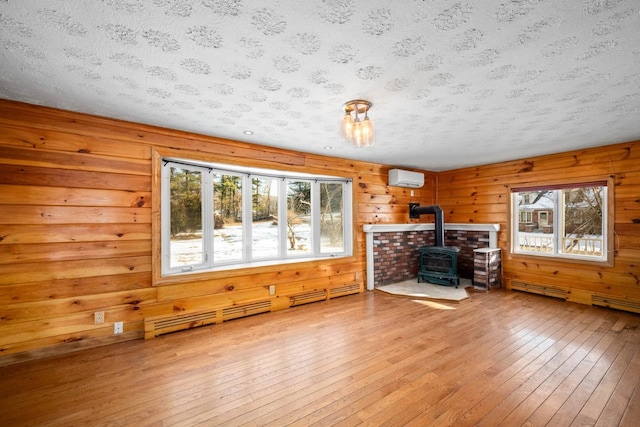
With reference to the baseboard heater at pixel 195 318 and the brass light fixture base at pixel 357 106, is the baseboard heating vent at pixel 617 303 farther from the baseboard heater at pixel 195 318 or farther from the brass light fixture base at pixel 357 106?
the baseboard heater at pixel 195 318

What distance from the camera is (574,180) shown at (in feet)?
13.6

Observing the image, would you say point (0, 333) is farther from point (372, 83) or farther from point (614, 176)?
point (614, 176)

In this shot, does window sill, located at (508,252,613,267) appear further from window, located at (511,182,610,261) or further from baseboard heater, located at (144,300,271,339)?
baseboard heater, located at (144,300,271,339)

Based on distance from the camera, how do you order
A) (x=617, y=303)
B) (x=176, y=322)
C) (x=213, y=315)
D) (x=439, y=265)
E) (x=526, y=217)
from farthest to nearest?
1. (x=439, y=265)
2. (x=526, y=217)
3. (x=617, y=303)
4. (x=213, y=315)
5. (x=176, y=322)

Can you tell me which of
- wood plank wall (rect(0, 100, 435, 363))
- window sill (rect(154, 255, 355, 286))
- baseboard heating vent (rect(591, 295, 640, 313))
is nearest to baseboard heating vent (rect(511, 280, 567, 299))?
baseboard heating vent (rect(591, 295, 640, 313))

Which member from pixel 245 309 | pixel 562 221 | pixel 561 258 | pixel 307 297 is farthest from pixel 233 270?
pixel 562 221

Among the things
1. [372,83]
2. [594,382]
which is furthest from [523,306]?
[372,83]

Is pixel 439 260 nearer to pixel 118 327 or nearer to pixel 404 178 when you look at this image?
pixel 404 178

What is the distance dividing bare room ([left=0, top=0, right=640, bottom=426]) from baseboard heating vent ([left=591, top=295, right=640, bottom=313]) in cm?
2

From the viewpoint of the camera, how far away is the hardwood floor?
6.05 feet

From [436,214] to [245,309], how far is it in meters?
3.84

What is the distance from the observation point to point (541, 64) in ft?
6.06

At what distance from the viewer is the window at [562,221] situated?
4.08 metres

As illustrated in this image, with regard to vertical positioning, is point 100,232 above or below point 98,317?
above
